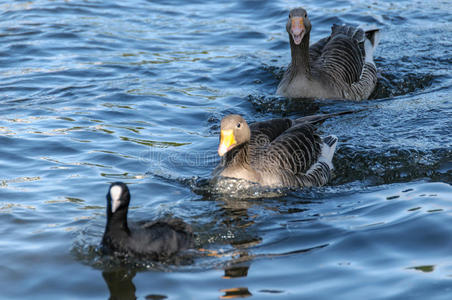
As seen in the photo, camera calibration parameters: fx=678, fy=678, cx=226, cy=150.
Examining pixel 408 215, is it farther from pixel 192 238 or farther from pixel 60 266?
pixel 60 266

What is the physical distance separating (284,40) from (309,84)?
4.16 meters

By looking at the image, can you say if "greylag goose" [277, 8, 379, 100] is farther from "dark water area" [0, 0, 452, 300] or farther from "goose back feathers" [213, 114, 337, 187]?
"goose back feathers" [213, 114, 337, 187]

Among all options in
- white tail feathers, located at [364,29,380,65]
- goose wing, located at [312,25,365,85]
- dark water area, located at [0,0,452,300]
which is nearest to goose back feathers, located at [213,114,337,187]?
dark water area, located at [0,0,452,300]

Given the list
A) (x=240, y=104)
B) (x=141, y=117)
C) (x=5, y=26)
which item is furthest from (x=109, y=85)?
(x=5, y=26)

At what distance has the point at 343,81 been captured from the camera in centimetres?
1342

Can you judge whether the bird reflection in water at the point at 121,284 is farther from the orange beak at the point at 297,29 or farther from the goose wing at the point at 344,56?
the goose wing at the point at 344,56

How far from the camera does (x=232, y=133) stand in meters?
8.55

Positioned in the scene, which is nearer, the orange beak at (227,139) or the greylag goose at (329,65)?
the orange beak at (227,139)

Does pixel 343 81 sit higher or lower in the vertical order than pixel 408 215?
higher

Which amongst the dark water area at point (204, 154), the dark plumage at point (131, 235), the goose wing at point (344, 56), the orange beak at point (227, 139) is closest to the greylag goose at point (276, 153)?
the orange beak at point (227, 139)

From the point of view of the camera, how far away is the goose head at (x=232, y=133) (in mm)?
8461

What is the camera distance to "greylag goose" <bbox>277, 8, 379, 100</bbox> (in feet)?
42.5

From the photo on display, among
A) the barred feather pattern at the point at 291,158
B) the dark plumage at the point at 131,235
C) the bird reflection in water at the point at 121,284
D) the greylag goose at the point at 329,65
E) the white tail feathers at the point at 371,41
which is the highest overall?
the white tail feathers at the point at 371,41

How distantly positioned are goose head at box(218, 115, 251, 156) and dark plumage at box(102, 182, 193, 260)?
61.6 inches
